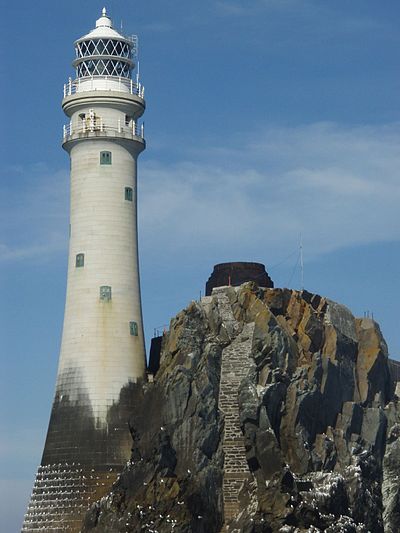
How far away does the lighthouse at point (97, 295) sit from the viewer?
126562mm

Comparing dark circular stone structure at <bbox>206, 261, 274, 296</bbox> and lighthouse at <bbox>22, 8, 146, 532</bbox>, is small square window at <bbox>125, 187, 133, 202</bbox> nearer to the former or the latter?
lighthouse at <bbox>22, 8, 146, 532</bbox>

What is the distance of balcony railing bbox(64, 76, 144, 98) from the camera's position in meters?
132

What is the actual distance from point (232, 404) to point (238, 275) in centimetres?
1158

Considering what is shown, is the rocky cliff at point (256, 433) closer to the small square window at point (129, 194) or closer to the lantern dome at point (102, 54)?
the small square window at point (129, 194)

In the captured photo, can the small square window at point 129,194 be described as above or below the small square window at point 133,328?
above

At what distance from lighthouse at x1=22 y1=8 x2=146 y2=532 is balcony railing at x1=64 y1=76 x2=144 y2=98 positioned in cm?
7

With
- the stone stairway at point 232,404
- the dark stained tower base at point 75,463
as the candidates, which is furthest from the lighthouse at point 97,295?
the stone stairway at point 232,404

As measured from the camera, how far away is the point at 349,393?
13175 centimetres

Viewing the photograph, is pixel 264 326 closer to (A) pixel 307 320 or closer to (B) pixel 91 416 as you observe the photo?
(A) pixel 307 320

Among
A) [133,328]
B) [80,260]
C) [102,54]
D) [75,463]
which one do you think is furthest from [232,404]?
[102,54]

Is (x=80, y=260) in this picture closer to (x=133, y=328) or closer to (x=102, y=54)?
(x=133, y=328)

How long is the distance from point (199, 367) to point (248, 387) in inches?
138

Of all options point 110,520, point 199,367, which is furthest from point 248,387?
point 110,520

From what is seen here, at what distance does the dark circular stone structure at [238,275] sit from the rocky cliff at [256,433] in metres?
3.00
